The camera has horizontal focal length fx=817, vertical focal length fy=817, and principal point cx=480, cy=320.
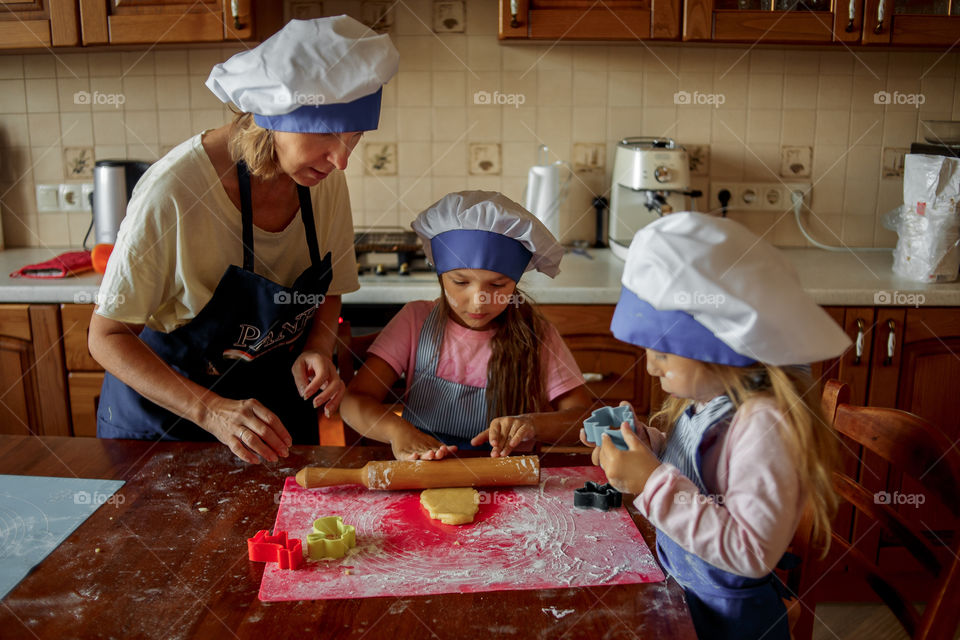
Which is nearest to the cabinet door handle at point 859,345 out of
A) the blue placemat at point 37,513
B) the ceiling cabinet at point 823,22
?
the ceiling cabinet at point 823,22

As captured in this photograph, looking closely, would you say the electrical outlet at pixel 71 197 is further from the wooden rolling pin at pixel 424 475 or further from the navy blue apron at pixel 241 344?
the wooden rolling pin at pixel 424 475

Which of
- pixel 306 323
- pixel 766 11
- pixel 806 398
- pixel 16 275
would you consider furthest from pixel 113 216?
pixel 806 398

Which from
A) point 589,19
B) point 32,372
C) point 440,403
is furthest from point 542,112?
point 32,372

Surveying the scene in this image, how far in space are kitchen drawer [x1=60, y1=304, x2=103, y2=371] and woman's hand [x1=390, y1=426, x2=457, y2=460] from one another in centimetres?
126

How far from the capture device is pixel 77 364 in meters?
2.31

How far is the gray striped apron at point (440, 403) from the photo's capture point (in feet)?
5.20

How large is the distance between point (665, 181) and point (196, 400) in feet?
5.13

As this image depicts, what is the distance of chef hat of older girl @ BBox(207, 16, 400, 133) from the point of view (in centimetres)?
124

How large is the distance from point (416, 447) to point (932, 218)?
1654 millimetres

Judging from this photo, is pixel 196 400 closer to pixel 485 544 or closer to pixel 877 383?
pixel 485 544

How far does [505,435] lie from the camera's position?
1.32 m

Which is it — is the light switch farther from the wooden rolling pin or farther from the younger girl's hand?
the younger girl's hand

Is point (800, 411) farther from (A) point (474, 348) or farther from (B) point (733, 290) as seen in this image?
(A) point (474, 348)

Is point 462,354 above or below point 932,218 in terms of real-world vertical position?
below
